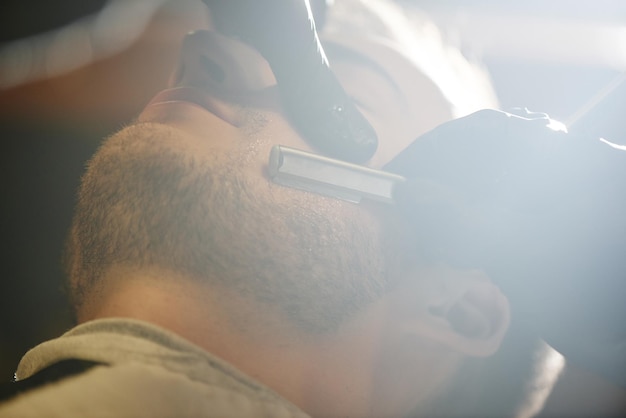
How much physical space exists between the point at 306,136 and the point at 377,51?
148 millimetres

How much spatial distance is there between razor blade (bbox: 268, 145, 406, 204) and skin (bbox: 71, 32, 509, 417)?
0.03ft

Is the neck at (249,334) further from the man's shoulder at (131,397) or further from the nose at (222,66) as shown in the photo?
the nose at (222,66)

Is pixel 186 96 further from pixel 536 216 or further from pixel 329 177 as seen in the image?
pixel 536 216

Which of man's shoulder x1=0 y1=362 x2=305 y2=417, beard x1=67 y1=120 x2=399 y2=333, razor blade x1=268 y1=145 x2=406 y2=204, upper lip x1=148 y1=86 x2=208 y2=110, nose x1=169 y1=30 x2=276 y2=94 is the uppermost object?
nose x1=169 y1=30 x2=276 y2=94

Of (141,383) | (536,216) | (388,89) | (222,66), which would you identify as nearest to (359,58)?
(388,89)

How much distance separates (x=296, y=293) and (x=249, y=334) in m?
0.05

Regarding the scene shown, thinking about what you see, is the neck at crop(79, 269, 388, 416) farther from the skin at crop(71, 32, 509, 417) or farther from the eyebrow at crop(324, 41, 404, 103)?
the eyebrow at crop(324, 41, 404, 103)

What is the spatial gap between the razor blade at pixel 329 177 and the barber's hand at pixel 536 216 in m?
0.02

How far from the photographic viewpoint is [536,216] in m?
0.46

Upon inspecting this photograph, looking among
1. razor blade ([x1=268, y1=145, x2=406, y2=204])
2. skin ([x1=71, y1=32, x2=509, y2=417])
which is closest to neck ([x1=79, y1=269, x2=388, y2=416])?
skin ([x1=71, y1=32, x2=509, y2=417])

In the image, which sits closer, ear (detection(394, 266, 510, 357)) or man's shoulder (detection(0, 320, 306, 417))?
man's shoulder (detection(0, 320, 306, 417))

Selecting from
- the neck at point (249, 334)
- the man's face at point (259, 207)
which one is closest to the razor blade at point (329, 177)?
the man's face at point (259, 207)

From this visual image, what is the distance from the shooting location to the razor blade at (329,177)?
0.46 metres

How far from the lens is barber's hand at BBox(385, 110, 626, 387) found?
44 centimetres
